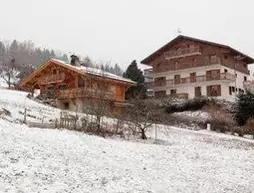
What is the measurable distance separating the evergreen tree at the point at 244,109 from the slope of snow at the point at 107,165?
20786 millimetres

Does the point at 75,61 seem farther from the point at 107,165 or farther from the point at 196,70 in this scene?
the point at 107,165

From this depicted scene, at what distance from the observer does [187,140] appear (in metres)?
32.7

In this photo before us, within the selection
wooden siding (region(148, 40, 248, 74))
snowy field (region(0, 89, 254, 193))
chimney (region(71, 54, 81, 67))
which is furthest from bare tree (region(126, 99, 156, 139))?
wooden siding (region(148, 40, 248, 74))

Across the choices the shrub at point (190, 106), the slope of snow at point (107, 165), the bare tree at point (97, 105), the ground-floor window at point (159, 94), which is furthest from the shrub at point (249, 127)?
the ground-floor window at point (159, 94)

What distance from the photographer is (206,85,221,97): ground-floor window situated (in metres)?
60.3

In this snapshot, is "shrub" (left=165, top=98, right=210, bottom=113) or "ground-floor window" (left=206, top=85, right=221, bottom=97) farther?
"ground-floor window" (left=206, top=85, right=221, bottom=97)

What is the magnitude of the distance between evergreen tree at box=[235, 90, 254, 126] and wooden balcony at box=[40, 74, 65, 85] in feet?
67.3

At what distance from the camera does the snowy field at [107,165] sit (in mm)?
15609

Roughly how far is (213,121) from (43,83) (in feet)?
72.3

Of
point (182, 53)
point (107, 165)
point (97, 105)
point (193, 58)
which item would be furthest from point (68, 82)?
point (107, 165)

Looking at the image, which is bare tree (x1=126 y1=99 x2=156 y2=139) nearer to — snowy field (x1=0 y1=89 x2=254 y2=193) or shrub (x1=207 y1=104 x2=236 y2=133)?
snowy field (x1=0 y1=89 x2=254 y2=193)

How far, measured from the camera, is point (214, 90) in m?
60.8

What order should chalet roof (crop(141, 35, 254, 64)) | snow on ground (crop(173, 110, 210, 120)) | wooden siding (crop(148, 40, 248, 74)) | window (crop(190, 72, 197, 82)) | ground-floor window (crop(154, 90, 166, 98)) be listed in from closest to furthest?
1. snow on ground (crop(173, 110, 210, 120))
2. chalet roof (crop(141, 35, 254, 64))
3. wooden siding (crop(148, 40, 248, 74))
4. window (crop(190, 72, 197, 82))
5. ground-floor window (crop(154, 90, 166, 98))

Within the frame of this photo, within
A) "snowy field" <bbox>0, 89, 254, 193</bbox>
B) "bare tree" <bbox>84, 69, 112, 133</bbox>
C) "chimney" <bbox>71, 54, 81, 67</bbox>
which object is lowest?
"snowy field" <bbox>0, 89, 254, 193</bbox>
